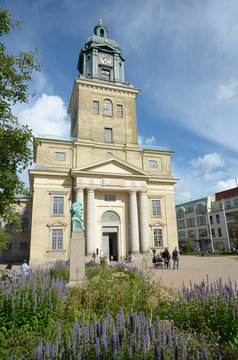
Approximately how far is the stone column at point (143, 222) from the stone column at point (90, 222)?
20.8 feet

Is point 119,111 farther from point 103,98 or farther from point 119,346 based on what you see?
point 119,346

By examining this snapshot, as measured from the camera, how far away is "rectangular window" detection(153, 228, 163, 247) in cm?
3143

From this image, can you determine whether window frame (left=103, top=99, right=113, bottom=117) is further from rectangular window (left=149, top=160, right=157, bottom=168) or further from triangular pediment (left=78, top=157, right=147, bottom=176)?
rectangular window (left=149, top=160, right=157, bottom=168)

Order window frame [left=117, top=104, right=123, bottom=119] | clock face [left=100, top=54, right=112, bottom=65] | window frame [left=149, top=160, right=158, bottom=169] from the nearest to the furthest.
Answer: window frame [left=149, top=160, right=158, bottom=169] → window frame [left=117, top=104, right=123, bottom=119] → clock face [left=100, top=54, right=112, bottom=65]

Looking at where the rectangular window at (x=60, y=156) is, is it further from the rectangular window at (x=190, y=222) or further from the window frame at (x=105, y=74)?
the rectangular window at (x=190, y=222)

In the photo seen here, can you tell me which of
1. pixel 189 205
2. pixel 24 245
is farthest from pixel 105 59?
pixel 189 205

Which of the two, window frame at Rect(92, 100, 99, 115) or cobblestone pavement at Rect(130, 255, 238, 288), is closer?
cobblestone pavement at Rect(130, 255, 238, 288)

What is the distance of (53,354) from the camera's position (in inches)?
115

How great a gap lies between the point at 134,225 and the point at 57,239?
9.41 metres

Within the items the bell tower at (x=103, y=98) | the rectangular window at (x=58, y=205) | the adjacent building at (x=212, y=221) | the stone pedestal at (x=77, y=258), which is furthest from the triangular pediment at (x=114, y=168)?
the adjacent building at (x=212, y=221)

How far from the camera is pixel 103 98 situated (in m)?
35.6

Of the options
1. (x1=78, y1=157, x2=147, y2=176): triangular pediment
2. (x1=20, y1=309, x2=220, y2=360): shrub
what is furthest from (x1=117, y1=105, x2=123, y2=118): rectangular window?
(x1=20, y1=309, x2=220, y2=360): shrub

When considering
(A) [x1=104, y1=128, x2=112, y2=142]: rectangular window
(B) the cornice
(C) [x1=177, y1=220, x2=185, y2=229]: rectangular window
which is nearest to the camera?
(A) [x1=104, y1=128, x2=112, y2=142]: rectangular window

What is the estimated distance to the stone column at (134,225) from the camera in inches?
1124
